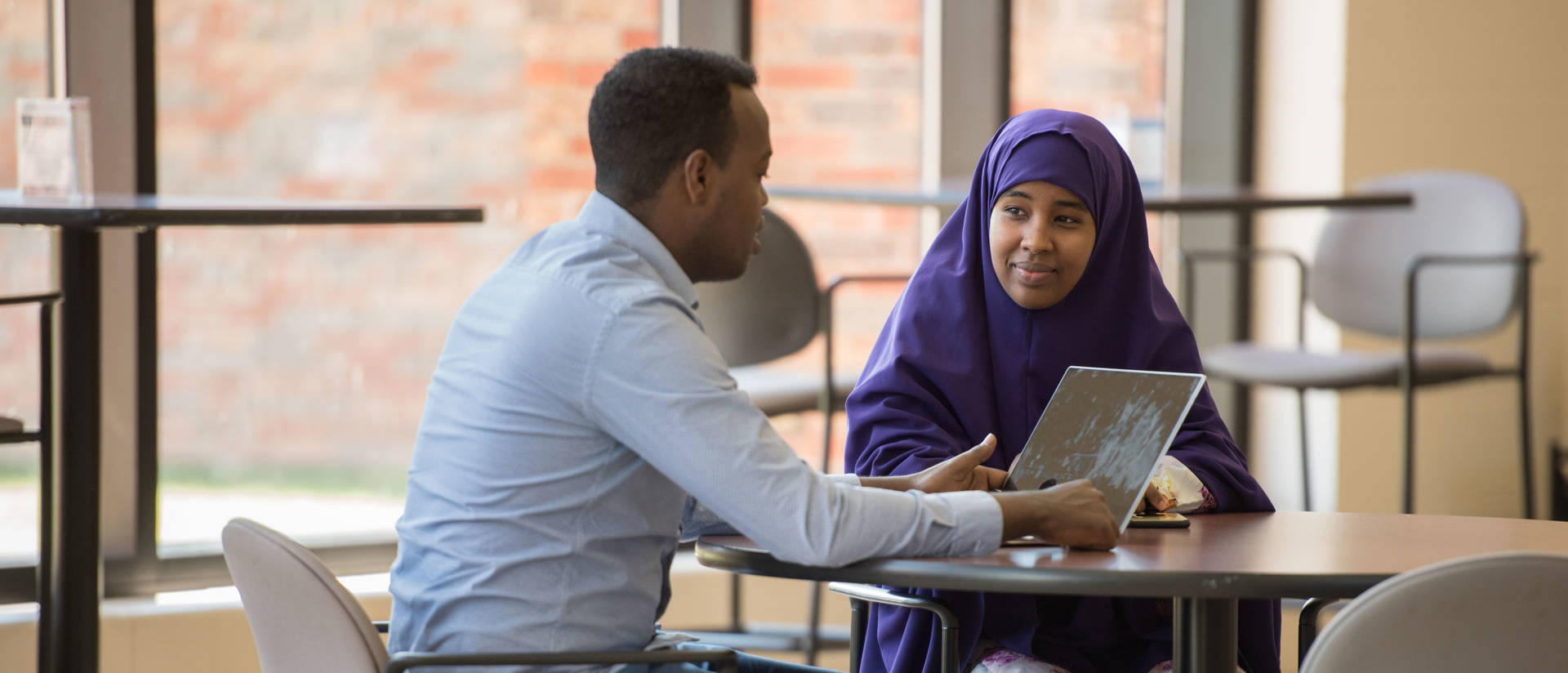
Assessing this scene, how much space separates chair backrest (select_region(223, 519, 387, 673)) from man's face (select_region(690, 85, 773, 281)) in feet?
1.57

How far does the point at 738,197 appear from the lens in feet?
5.31

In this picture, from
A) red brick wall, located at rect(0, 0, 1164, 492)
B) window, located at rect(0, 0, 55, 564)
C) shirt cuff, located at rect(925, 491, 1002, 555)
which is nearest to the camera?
shirt cuff, located at rect(925, 491, 1002, 555)

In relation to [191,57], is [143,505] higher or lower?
lower

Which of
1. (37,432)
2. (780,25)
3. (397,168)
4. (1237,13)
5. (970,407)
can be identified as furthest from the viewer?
(1237,13)

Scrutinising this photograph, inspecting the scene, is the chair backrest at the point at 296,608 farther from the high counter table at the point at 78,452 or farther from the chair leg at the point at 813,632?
the chair leg at the point at 813,632

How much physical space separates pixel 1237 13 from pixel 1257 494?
3061 millimetres

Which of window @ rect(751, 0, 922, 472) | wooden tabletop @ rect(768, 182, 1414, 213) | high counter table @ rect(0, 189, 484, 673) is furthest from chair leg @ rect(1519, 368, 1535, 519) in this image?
high counter table @ rect(0, 189, 484, 673)

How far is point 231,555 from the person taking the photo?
1.53 metres

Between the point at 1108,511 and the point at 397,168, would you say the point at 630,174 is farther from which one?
the point at 397,168

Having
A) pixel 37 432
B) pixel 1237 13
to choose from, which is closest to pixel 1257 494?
pixel 37 432

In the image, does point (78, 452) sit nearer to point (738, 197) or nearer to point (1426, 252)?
point (738, 197)

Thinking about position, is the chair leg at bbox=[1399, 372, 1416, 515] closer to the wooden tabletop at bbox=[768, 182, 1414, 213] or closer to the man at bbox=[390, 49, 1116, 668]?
the wooden tabletop at bbox=[768, 182, 1414, 213]

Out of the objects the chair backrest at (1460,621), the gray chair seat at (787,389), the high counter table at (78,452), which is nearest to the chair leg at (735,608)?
the gray chair seat at (787,389)

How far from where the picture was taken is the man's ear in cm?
158
